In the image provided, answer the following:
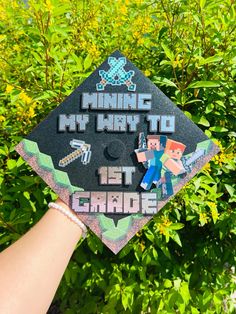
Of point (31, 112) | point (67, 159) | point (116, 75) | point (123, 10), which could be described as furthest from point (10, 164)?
point (123, 10)

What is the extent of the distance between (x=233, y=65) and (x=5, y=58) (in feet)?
3.08

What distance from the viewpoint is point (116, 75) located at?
126cm

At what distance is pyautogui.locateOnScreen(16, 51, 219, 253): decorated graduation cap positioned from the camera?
3.95 ft

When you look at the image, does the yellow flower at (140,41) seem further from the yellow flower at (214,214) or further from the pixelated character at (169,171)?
the pixelated character at (169,171)

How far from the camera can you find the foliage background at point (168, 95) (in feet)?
5.37

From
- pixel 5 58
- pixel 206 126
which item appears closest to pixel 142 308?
pixel 206 126

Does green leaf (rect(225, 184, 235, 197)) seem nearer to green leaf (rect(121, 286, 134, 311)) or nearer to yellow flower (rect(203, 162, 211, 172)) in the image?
yellow flower (rect(203, 162, 211, 172))

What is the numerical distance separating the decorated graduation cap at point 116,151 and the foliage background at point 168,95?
345mm

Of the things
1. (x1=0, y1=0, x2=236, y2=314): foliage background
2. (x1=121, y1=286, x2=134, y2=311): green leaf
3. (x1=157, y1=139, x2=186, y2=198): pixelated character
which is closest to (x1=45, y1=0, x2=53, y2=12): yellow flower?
(x1=0, y1=0, x2=236, y2=314): foliage background

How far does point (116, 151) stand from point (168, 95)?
0.73 meters

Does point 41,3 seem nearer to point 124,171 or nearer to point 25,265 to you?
point 124,171

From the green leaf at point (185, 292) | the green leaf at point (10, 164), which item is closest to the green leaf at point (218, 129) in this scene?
the green leaf at point (185, 292)

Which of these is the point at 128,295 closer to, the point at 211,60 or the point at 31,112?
the point at 31,112

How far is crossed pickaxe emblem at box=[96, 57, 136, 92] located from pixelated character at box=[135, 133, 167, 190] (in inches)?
6.4
